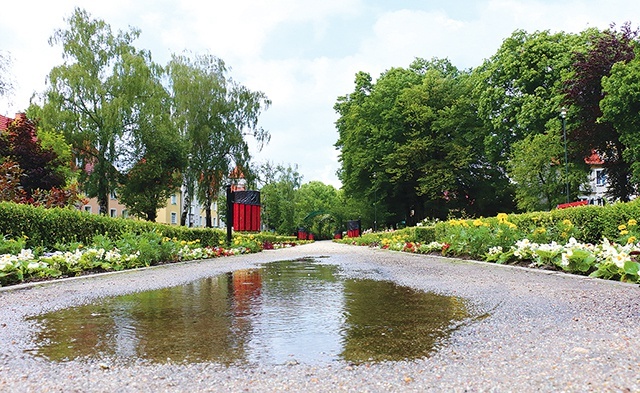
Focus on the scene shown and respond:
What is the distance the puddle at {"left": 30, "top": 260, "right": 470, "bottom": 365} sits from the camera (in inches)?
110

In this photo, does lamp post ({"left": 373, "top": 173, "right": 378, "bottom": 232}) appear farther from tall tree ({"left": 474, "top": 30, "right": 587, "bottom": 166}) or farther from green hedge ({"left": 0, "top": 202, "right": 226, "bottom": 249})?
green hedge ({"left": 0, "top": 202, "right": 226, "bottom": 249})

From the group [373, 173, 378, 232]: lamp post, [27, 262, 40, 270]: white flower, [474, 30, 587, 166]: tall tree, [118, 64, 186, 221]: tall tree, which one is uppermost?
[474, 30, 587, 166]: tall tree

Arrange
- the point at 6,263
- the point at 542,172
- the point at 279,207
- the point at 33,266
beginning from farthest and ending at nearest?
the point at 279,207 → the point at 542,172 → the point at 33,266 → the point at 6,263

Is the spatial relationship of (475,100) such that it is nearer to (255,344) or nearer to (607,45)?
(607,45)

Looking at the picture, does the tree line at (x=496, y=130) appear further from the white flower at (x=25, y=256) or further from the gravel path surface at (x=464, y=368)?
the white flower at (x=25, y=256)

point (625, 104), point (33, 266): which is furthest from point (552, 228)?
point (625, 104)

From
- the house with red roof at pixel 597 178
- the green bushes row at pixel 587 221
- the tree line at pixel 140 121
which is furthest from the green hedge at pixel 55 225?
the tree line at pixel 140 121

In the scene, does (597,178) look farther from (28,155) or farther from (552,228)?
(28,155)

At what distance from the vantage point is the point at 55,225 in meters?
10.3

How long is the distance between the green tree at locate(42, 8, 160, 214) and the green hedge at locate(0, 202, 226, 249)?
56.8ft

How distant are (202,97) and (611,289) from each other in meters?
30.4

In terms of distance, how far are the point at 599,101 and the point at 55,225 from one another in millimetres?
25847

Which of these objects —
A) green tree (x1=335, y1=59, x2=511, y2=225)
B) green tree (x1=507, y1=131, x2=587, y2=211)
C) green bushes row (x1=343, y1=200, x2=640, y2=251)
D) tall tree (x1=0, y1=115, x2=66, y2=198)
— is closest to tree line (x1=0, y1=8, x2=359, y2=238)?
tall tree (x1=0, y1=115, x2=66, y2=198)

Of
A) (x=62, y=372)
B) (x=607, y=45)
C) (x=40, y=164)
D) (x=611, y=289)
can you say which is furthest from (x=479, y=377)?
(x=607, y=45)
